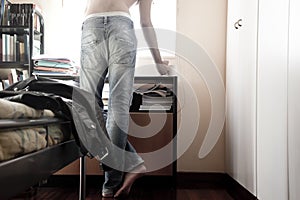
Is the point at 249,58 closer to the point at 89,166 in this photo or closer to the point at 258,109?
the point at 258,109

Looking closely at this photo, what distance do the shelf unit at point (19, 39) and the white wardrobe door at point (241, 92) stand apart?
129 centimetres

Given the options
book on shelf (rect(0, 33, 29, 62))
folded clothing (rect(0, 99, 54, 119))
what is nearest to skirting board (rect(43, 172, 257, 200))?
book on shelf (rect(0, 33, 29, 62))

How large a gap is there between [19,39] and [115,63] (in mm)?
1179

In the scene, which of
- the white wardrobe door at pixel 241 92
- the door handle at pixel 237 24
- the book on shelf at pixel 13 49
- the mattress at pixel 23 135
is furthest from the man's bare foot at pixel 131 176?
the book on shelf at pixel 13 49

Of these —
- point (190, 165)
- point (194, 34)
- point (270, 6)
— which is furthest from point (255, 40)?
point (190, 165)

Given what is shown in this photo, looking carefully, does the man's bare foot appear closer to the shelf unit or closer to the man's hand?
the man's hand

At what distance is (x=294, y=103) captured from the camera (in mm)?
1188

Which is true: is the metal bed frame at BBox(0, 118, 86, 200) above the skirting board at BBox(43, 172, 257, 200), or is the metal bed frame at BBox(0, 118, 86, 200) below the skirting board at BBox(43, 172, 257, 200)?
above

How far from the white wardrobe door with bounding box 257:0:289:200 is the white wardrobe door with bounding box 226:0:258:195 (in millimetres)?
118

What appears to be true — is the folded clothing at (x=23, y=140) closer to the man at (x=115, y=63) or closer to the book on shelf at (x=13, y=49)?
the man at (x=115, y=63)

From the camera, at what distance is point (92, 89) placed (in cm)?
169

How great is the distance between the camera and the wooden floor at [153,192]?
2.04 meters

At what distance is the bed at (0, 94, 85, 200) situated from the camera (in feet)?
2.02

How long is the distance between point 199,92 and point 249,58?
0.76 m
